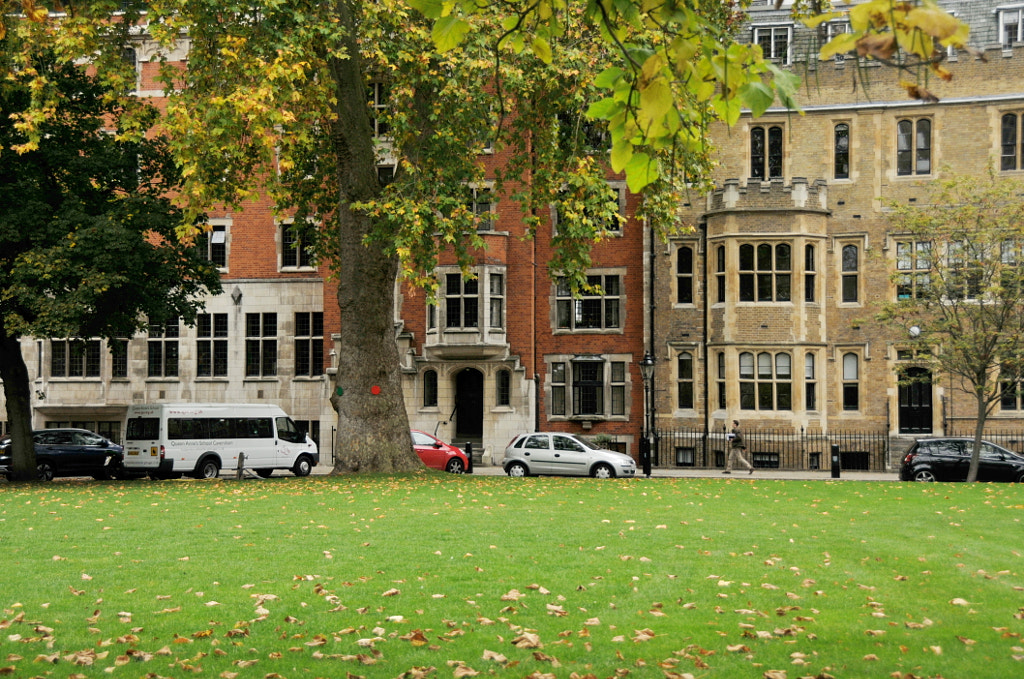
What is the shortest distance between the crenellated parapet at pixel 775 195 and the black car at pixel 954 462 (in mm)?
Result: 9419

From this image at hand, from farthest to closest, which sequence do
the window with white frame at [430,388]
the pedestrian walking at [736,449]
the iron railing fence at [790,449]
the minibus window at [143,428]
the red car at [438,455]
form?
the window with white frame at [430,388]
the iron railing fence at [790,449]
the red car at [438,455]
the pedestrian walking at [736,449]
the minibus window at [143,428]

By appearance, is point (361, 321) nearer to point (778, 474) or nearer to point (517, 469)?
point (517, 469)

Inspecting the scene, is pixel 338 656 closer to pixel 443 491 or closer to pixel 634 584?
pixel 634 584

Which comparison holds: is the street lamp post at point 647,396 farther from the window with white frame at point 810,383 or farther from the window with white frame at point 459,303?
the window with white frame at point 459,303

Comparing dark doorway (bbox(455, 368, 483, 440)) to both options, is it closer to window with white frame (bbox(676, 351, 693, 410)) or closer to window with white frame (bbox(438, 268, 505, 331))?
window with white frame (bbox(438, 268, 505, 331))

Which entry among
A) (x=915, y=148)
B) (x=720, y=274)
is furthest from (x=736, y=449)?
(x=915, y=148)

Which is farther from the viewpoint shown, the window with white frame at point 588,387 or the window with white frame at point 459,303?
the window with white frame at point 588,387

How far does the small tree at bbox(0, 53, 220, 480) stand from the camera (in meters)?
22.2

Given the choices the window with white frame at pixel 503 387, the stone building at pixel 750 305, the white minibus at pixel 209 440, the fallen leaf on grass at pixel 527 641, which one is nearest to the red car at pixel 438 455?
the white minibus at pixel 209 440

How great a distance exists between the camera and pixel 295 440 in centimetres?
3022

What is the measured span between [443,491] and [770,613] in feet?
35.6

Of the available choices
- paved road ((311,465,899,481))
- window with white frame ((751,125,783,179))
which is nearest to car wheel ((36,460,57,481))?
paved road ((311,465,899,481))

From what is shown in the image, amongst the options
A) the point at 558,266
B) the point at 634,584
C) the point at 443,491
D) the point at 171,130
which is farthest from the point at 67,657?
the point at 558,266

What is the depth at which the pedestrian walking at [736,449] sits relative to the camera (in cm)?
2983
